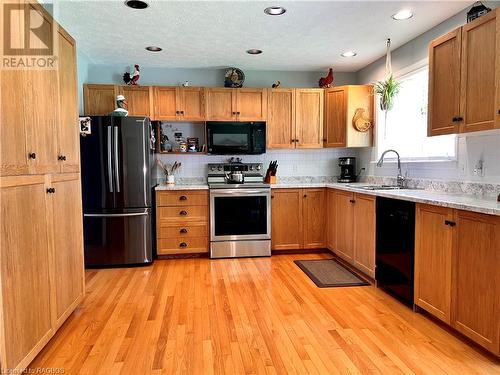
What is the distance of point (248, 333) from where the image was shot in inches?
94.7

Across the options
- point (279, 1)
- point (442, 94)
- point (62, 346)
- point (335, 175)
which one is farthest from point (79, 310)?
point (335, 175)

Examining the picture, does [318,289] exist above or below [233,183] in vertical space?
below

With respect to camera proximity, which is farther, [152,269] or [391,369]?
[152,269]

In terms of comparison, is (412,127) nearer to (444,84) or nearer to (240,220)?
(444,84)

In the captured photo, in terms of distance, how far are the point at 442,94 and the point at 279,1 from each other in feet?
4.97

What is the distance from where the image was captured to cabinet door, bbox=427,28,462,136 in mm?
2539

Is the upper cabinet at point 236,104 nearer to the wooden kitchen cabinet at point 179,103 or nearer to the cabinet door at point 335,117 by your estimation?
the wooden kitchen cabinet at point 179,103

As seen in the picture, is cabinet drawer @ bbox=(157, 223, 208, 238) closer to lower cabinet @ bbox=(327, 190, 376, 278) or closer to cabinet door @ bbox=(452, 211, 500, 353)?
lower cabinet @ bbox=(327, 190, 376, 278)

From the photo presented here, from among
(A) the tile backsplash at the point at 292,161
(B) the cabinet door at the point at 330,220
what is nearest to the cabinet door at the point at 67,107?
(A) the tile backsplash at the point at 292,161

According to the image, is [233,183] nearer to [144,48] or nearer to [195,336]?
[144,48]

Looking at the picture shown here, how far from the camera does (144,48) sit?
390 cm

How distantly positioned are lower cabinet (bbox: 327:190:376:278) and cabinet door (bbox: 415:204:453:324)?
2.30 feet

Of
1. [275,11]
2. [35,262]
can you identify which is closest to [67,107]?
[35,262]

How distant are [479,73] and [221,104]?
301 cm
